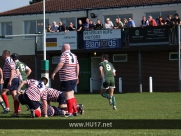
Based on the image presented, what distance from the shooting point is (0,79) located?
20672 mm

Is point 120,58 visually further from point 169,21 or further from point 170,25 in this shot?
point 170,25

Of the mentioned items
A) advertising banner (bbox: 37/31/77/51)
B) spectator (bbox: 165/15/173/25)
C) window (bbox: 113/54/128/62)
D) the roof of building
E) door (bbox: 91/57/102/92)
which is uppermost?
the roof of building

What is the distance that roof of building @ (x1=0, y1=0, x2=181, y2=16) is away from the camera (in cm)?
4562

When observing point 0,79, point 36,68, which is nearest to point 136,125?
point 0,79

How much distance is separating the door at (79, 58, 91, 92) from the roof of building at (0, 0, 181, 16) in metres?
4.19

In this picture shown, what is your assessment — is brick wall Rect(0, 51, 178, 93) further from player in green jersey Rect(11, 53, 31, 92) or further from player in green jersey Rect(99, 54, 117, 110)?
player in green jersey Rect(11, 53, 31, 92)

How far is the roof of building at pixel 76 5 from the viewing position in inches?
1796

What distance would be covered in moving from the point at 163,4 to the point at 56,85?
1084 cm

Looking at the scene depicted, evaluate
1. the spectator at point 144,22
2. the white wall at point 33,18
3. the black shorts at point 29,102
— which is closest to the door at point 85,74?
the white wall at point 33,18

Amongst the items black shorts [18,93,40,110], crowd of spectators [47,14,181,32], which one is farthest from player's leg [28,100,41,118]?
crowd of spectators [47,14,181,32]

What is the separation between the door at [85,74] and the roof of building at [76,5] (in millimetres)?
4187

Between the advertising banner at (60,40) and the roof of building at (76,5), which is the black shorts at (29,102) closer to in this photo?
the roof of building at (76,5)

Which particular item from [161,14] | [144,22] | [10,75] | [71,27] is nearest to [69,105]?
[10,75]

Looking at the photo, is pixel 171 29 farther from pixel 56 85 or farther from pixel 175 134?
pixel 175 134
